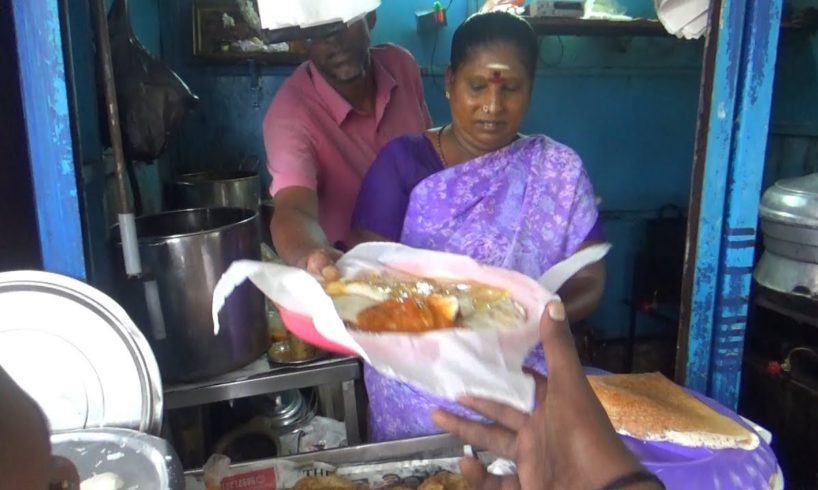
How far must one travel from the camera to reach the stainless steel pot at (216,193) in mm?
2803

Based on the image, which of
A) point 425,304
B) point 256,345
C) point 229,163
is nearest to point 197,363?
point 256,345

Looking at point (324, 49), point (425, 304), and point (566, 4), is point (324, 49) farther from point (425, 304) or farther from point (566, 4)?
point (566, 4)

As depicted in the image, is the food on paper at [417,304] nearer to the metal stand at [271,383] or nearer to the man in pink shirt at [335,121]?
the man in pink shirt at [335,121]

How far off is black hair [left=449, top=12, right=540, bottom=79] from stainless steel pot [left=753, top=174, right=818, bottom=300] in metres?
1.73

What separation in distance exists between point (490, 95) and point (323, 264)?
0.63m

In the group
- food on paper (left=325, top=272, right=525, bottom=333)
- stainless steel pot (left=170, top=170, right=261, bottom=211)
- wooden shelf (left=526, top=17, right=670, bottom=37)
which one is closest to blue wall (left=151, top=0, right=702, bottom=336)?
wooden shelf (left=526, top=17, right=670, bottom=37)

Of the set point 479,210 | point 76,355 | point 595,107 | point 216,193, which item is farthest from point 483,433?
point 595,107

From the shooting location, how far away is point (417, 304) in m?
1.12

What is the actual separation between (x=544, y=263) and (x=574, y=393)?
2.52 ft

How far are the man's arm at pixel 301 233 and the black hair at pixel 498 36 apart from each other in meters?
0.56

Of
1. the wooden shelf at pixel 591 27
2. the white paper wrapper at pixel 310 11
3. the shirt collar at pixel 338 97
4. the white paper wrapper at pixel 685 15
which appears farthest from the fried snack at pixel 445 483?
the wooden shelf at pixel 591 27

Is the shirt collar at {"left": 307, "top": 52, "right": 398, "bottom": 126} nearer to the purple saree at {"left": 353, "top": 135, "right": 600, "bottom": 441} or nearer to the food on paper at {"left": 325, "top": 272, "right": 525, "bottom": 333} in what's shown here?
the purple saree at {"left": 353, "top": 135, "right": 600, "bottom": 441}

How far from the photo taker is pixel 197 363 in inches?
64.1

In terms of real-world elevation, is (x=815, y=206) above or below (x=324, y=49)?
below
